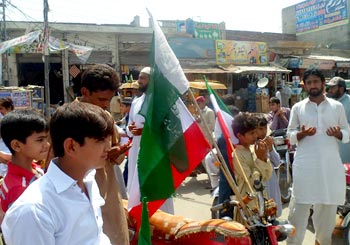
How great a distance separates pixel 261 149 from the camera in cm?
314

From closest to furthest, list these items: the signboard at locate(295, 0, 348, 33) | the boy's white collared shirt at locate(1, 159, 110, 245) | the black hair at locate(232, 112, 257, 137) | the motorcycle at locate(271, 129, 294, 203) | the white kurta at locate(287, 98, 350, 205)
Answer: the boy's white collared shirt at locate(1, 159, 110, 245) → the black hair at locate(232, 112, 257, 137) → the white kurta at locate(287, 98, 350, 205) → the motorcycle at locate(271, 129, 294, 203) → the signboard at locate(295, 0, 348, 33)

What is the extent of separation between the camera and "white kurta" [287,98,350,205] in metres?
3.74

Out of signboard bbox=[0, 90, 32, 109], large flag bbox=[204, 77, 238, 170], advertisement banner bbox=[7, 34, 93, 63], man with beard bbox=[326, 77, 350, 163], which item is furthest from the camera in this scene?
advertisement banner bbox=[7, 34, 93, 63]

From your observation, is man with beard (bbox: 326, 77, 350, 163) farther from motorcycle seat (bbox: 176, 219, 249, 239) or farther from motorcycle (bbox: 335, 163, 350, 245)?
motorcycle seat (bbox: 176, 219, 249, 239)

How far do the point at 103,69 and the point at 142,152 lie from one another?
0.58 meters

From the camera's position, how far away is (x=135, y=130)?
3711 mm

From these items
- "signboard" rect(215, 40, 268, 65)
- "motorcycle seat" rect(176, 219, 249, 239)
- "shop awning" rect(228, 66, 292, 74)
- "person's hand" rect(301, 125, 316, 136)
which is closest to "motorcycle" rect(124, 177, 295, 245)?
"motorcycle seat" rect(176, 219, 249, 239)

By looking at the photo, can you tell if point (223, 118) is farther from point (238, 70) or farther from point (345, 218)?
point (238, 70)

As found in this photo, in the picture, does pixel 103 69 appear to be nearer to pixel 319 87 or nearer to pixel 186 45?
pixel 319 87

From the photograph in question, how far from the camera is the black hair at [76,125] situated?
1402mm

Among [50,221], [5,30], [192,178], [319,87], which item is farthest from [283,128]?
[5,30]

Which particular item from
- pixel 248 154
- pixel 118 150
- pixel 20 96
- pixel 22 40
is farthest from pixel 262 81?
pixel 118 150

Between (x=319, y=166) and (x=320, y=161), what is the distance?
47 mm

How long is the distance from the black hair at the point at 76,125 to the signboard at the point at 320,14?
28807 mm
